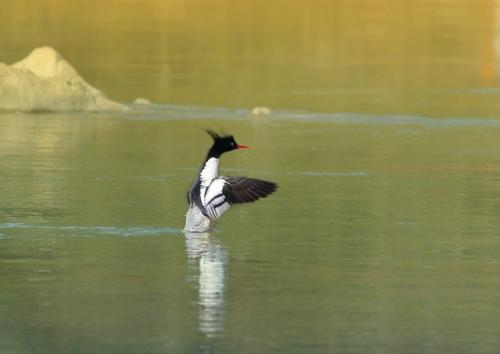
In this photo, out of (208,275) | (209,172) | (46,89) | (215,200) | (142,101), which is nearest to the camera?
(208,275)

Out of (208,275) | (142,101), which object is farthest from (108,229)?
(142,101)

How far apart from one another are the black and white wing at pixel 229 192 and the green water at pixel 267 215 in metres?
0.24

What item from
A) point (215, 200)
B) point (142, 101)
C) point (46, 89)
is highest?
point (46, 89)

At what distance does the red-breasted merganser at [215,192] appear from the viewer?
1419cm

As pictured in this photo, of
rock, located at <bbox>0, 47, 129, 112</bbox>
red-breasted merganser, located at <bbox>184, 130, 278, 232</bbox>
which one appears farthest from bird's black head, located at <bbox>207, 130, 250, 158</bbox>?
rock, located at <bbox>0, 47, 129, 112</bbox>

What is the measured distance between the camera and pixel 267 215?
51.0ft

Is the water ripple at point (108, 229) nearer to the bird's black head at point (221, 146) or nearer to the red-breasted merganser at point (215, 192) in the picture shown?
the red-breasted merganser at point (215, 192)

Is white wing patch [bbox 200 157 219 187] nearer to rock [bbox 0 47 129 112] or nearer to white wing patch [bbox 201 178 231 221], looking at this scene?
white wing patch [bbox 201 178 231 221]

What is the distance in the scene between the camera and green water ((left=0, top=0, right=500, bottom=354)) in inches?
411

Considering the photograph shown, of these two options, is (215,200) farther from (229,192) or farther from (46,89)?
(46,89)

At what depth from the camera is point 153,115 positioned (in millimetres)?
25078

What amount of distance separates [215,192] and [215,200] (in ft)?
0.25

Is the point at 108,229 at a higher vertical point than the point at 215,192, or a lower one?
lower

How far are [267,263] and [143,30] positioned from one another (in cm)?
3395
